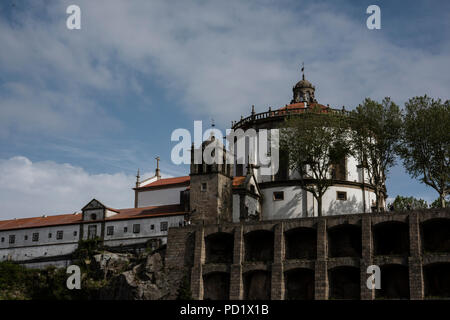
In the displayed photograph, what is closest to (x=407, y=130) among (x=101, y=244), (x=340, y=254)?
(x=340, y=254)

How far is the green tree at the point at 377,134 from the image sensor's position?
63.0m

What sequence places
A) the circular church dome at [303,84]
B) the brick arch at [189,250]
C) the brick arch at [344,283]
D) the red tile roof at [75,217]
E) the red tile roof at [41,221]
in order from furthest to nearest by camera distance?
the circular church dome at [303,84] < the red tile roof at [41,221] < the red tile roof at [75,217] < the brick arch at [189,250] < the brick arch at [344,283]

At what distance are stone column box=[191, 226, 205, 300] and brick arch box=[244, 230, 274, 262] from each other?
429 cm

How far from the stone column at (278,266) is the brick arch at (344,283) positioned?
4.34m

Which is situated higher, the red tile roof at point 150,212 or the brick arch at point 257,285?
the red tile roof at point 150,212

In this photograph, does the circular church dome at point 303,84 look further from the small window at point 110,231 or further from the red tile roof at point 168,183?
the small window at point 110,231

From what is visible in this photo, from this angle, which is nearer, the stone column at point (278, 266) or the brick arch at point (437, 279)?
the brick arch at point (437, 279)

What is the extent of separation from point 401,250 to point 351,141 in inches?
502

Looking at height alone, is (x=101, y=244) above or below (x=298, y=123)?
below

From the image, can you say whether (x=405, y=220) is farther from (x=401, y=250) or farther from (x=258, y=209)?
(x=258, y=209)

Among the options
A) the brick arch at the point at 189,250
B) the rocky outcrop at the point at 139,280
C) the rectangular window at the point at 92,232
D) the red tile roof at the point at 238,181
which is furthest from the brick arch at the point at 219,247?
the rectangular window at the point at 92,232

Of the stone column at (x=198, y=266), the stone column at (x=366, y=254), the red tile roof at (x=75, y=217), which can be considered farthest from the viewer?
the red tile roof at (x=75, y=217)

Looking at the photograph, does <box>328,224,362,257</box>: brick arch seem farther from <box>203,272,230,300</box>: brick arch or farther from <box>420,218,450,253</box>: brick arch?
<box>203,272,230,300</box>: brick arch
